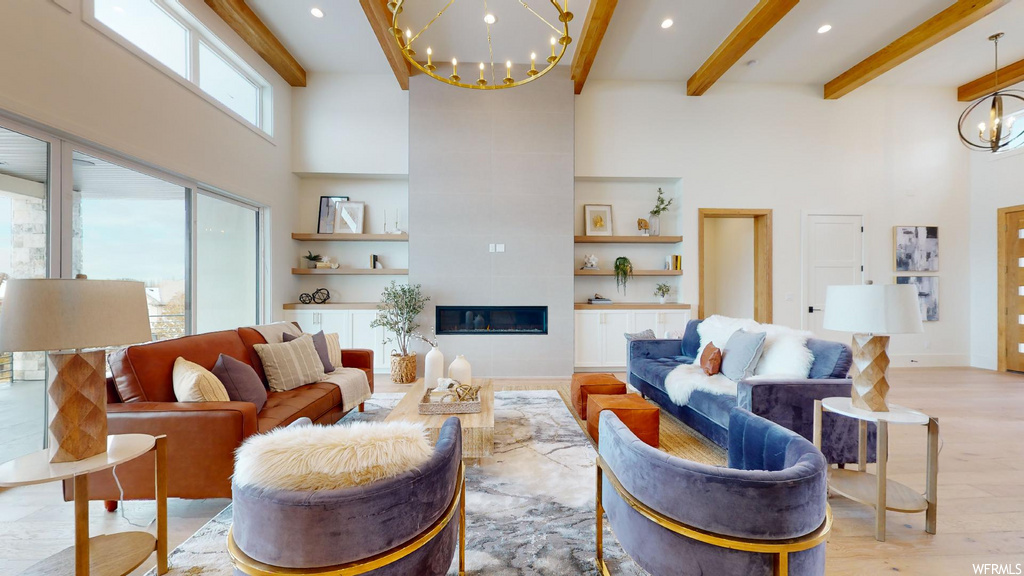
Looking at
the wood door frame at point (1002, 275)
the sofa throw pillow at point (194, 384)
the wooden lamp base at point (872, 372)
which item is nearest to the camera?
the wooden lamp base at point (872, 372)

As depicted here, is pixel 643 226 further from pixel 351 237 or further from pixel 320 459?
pixel 320 459

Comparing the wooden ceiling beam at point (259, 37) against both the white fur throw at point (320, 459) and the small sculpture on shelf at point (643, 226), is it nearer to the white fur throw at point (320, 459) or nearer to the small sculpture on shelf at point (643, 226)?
the white fur throw at point (320, 459)

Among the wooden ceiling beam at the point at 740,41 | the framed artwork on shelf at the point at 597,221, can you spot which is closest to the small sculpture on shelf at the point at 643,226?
the framed artwork on shelf at the point at 597,221

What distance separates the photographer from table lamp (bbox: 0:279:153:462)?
1274 mm

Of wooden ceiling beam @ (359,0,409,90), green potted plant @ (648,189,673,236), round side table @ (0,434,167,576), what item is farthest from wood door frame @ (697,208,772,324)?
round side table @ (0,434,167,576)

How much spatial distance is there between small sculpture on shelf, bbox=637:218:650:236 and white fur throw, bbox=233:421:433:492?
17.1 ft

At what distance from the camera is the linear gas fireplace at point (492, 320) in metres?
5.19

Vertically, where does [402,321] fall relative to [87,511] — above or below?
above

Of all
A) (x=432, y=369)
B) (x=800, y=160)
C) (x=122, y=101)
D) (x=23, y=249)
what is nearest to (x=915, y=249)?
(x=800, y=160)

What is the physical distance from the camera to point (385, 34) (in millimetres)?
4078

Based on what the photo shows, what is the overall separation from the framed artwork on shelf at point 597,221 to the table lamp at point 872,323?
12.3 ft

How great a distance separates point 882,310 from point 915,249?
551 cm

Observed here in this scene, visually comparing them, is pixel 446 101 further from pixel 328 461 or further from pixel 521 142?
pixel 328 461

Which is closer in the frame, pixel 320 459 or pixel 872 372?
pixel 320 459
